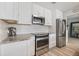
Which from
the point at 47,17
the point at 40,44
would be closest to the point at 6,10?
the point at 40,44

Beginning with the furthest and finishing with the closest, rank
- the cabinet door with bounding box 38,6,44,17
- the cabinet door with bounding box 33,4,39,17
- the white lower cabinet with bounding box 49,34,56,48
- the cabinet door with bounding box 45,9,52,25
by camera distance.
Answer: the cabinet door with bounding box 45,9,52,25
the white lower cabinet with bounding box 49,34,56,48
the cabinet door with bounding box 38,6,44,17
the cabinet door with bounding box 33,4,39,17

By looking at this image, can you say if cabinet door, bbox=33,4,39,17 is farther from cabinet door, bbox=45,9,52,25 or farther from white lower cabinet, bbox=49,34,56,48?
white lower cabinet, bbox=49,34,56,48

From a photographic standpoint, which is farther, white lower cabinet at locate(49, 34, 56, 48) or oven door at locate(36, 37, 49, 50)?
white lower cabinet at locate(49, 34, 56, 48)

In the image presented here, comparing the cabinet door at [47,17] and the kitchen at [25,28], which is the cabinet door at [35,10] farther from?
the cabinet door at [47,17]

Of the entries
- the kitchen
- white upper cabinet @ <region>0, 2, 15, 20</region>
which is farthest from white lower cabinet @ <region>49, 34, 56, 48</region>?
white upper cabinet @ <region>0, 2, 15, 20</region>

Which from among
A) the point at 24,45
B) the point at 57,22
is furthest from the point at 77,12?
the point at 24,45

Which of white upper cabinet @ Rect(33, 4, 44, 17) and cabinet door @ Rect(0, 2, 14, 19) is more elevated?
white upper cabinet @ Rect(33, 4, 44, 17)

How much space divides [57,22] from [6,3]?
3.00m

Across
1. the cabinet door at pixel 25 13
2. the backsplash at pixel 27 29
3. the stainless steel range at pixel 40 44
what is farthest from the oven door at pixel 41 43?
the cabinet door at pixel 25 13

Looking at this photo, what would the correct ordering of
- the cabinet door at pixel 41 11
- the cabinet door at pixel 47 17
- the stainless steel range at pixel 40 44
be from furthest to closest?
the cabinet door at pixel 47 17
the cabinet door at pixel 41 11
the stainless steel range at pixel 40 44

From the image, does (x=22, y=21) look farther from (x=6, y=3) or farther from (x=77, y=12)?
(x=77, y=12)

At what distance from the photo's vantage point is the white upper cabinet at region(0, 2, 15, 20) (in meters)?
1.29

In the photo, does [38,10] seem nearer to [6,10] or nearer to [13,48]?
[6,10]

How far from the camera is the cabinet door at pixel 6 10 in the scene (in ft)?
4.24
